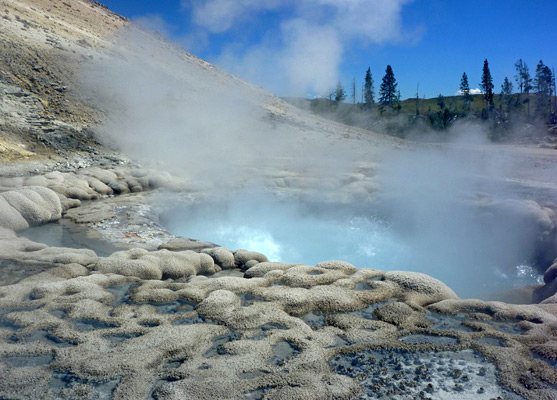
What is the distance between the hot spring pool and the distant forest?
48.6 feet

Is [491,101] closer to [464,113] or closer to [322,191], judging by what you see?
[464,113]

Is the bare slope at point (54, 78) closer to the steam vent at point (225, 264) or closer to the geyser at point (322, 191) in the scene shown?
the steam vent at point (225, 264)

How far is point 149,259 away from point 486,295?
4167mm

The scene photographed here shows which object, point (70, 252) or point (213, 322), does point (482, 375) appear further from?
point (70, 252)

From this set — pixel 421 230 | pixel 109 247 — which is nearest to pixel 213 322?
Answer: pixel 109 247

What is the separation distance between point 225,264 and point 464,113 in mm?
30257

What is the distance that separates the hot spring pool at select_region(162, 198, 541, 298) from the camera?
18.8 ft

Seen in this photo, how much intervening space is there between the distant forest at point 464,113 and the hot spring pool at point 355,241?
14802 millimetres

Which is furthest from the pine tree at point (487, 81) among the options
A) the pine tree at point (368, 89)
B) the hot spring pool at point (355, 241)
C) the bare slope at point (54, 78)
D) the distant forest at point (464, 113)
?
the hot spring pool at point (355, 241)

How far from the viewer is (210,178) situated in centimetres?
917

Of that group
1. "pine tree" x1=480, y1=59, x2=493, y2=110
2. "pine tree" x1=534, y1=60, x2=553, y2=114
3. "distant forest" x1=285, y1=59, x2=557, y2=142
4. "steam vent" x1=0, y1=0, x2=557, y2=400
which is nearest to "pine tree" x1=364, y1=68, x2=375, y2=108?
"distant forest" x1=285, y1=59, x2=557, y2=142

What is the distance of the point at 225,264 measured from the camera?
14.6 feet

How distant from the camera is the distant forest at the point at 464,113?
22.1 metres

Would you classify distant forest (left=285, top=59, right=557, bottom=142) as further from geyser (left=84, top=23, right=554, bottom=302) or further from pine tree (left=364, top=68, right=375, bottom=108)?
geyser (left=84, top=23, right=554, bottom=302)
